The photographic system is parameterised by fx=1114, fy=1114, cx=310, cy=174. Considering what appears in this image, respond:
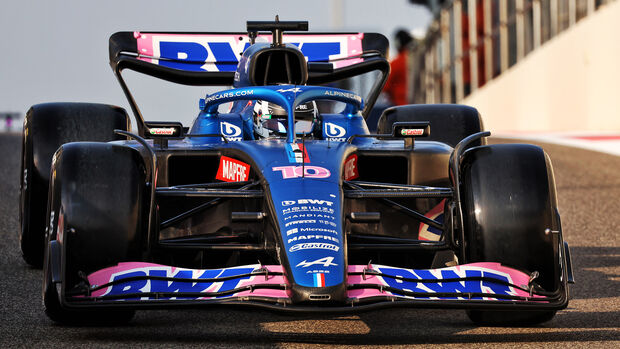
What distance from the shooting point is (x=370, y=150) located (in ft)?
22.7

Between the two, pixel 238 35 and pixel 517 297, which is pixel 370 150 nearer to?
pixel 517 297

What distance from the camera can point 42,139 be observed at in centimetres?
866

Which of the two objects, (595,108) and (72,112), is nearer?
(72,112)

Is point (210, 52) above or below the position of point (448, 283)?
above

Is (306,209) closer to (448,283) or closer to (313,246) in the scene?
(313,246)

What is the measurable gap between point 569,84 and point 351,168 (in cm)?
2389

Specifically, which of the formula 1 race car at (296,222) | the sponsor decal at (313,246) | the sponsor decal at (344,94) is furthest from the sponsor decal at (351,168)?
the sponsor decal at (313,246)

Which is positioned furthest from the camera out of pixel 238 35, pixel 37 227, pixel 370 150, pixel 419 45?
pixel 419 45

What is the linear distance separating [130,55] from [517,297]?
16.5ft

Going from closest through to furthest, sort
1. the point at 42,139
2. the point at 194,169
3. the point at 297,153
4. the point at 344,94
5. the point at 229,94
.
Result: 1. the point at 297,153
2. the point at 194,169
3. the point at 229,94
4. the point at 344,94
5. the point at 42,139

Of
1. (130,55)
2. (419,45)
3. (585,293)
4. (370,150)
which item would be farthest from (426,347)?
(419,45)

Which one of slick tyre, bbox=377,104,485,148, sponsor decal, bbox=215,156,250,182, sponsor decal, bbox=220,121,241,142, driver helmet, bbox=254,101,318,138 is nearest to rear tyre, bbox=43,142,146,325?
sponsor decal, bbox=215,156,250,182

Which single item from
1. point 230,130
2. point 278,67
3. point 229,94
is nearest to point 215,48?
point 278,67

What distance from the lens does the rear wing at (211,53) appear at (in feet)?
31.8
